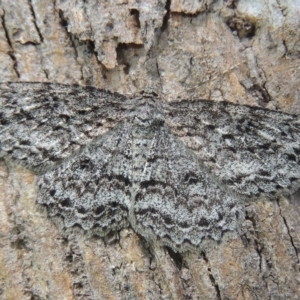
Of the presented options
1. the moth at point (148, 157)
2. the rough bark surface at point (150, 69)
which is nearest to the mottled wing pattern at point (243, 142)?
the moth at point (148, 157)

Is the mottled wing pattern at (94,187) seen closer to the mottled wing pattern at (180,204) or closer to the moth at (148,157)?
the moth at (148,157)

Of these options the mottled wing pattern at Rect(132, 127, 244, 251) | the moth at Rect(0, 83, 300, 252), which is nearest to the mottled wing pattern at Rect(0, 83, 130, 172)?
the moth at Rect(0, 83, 300, 252)

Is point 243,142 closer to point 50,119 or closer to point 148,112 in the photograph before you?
point 148,112

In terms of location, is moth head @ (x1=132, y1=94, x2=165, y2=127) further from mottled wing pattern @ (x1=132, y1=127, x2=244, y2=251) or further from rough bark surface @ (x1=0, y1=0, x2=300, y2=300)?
mottled wing pattern @ (x1=132, y1=127, x2=244, y2=251)

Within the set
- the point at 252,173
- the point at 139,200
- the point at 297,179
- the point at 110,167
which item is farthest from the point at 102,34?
the point at 297,179

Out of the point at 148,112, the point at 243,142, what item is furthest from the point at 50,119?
the point at 243,142

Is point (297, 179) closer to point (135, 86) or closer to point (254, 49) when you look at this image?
point (254, 49)
